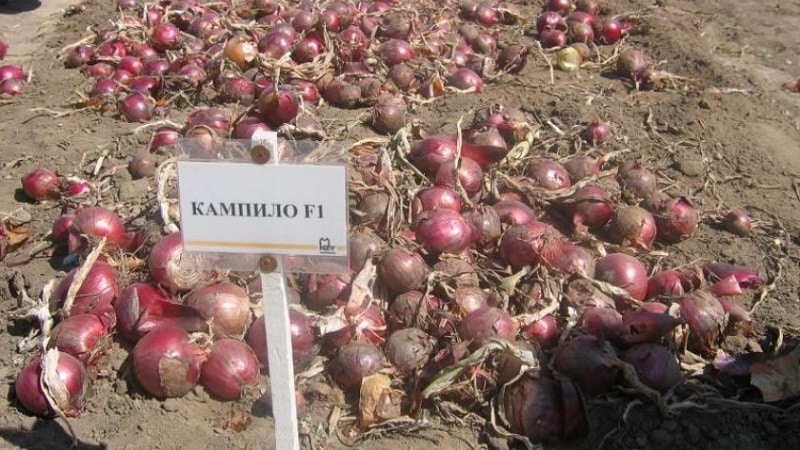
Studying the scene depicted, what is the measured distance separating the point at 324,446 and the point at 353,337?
0.43 metres

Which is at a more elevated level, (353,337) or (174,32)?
(353,337)

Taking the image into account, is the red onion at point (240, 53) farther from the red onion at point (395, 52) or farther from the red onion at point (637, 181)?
the red onion at point (637, 181)

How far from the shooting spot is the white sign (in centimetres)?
179

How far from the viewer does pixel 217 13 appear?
→ 6168 millimetres

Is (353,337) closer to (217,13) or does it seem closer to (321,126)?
(321,126)

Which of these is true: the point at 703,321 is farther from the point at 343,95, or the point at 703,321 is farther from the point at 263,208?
the point at 343,95

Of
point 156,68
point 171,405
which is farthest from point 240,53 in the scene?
point 171,405

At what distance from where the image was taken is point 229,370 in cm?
250

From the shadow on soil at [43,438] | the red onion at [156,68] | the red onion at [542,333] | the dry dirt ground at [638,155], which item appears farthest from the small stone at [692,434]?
the red onion at [156,68]

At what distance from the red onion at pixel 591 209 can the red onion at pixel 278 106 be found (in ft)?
5.55

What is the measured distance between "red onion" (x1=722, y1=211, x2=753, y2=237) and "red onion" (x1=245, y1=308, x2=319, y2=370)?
229cm

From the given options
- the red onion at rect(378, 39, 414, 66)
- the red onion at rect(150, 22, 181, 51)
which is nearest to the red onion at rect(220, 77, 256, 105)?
the red onion at rect(378, 39, 414, 66)

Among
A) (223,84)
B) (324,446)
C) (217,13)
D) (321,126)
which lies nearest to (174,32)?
(217,13)

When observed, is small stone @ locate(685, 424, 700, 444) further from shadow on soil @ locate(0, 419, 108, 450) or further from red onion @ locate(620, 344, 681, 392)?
shadow on soil @ locate(0, 419, 108, 450)
